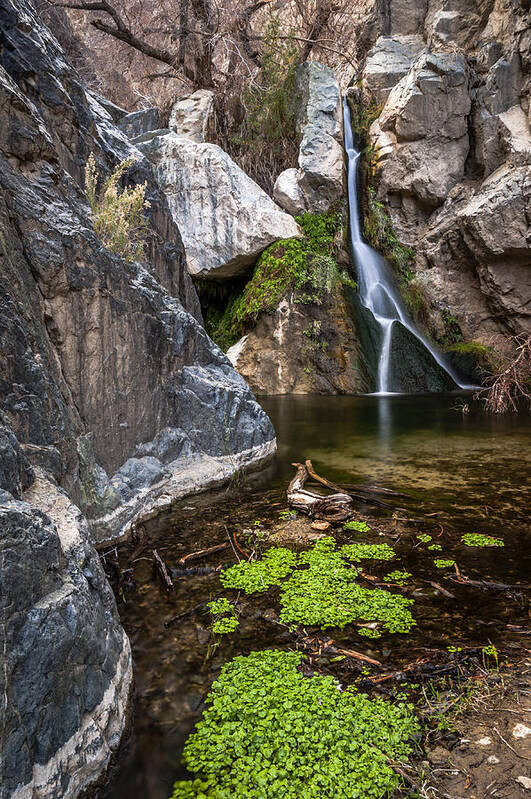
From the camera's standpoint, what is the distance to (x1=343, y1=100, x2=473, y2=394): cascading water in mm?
13242

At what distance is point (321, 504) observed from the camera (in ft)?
14.9

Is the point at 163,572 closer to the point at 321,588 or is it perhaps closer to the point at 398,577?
the point at 321,588

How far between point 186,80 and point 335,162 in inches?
240

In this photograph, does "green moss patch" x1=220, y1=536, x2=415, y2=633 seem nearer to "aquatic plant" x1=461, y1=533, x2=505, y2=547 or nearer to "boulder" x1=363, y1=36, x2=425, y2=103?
"aquatic plant" x1=461, y1=533, x2=505, y2=547

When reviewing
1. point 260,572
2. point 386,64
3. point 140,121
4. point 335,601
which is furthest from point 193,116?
point 335,601

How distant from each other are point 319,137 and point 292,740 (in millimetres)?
16064

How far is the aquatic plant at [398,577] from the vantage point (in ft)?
10.7

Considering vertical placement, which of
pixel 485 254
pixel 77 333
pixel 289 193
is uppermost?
pixel 289 193

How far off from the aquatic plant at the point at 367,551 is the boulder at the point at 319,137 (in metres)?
12.7

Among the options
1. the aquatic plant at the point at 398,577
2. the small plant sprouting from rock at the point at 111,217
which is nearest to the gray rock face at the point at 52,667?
the aquatic plant at the point at 398,577

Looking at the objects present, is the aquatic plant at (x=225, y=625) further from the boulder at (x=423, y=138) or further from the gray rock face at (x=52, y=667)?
the boulder at (x=423, y=138)

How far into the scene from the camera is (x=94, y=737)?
190cm

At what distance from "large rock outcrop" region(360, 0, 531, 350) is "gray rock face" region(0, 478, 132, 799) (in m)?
12.4

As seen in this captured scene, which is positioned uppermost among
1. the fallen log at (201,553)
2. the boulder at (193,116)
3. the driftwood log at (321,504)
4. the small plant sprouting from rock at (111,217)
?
the boulder at (193,116)
